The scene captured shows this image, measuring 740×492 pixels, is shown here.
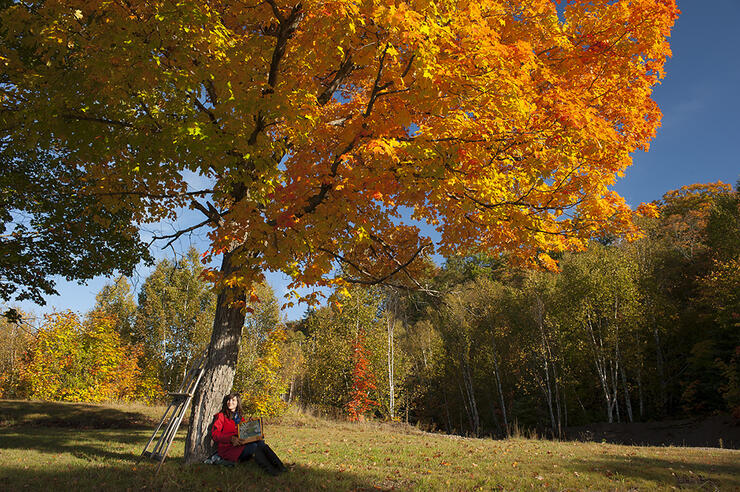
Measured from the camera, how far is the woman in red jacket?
18.6 feet

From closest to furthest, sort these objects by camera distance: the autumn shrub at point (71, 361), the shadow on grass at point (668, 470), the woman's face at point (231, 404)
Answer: the shadow on grass at point (668, 470)
the woman's face at point (231, 404)
the autumn shrub at point (71, 361)

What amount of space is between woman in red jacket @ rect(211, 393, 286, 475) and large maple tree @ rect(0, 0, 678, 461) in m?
0.55

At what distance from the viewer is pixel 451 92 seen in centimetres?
507

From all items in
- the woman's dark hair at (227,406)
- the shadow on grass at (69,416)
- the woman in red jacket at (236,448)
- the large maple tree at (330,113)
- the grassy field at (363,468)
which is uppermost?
the large maple tree at (330,113)

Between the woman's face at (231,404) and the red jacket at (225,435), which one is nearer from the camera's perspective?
the red jacket at (225,435)

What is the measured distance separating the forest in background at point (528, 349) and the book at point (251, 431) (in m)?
10.3

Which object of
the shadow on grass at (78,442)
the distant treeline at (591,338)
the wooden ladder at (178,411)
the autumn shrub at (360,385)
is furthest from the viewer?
the autumn shrub at (360,385)

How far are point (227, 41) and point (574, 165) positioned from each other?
18.5 ft

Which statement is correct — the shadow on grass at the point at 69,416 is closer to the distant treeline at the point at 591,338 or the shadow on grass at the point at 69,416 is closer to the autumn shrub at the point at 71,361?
the autumn shrub at the point at 71,361

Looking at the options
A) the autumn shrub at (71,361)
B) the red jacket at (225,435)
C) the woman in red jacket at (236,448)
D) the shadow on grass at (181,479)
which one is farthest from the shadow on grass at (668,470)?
the autumn shrub at (71,361)

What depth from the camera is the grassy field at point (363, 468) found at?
507 cm

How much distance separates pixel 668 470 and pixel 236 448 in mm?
6864

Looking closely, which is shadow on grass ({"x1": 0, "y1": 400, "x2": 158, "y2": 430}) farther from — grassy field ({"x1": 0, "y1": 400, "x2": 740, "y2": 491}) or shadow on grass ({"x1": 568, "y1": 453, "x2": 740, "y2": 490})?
shadow on grass ({"x1": 568, "y1": 453, "x2": 740, "y2": 490})

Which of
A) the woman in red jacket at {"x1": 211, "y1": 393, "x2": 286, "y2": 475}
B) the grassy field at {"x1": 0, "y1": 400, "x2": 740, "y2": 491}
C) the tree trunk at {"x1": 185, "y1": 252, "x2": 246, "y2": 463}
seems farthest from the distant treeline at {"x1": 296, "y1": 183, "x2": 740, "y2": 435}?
the woman in red jacket at {"x1": 211, "y1": 393, "x2": 286, "y2": 475}
